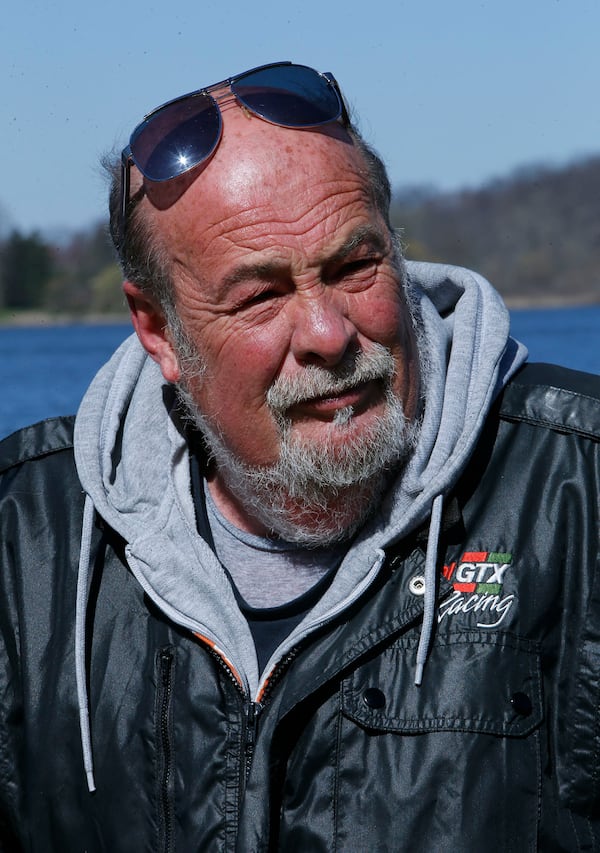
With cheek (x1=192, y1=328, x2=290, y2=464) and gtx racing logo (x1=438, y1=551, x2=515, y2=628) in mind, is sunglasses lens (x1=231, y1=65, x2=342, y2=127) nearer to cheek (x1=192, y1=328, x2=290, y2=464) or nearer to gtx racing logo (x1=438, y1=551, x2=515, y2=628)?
cheek (x1=192, y1=328, x2=290, y2=464)

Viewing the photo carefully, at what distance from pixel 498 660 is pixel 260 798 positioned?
1.95 feet

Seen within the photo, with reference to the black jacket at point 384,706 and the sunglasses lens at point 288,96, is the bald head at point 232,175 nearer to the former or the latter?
the sunglasses lens at point 288,96

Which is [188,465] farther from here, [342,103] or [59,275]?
[59,275]

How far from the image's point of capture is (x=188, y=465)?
2.98m

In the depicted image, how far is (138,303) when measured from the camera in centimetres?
301

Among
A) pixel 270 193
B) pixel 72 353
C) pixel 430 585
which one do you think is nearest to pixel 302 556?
pixel 430 585

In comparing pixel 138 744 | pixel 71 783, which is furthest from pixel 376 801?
pixel 71 783

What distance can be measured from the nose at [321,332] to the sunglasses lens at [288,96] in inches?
17.5

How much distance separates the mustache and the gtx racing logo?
1.54ft

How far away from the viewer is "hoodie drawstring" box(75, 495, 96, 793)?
8.87 ft

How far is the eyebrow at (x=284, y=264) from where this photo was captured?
260cm

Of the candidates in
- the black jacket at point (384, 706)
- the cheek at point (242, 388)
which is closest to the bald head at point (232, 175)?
the cheek at point (242, 388)

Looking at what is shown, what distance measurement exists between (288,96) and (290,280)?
474 millimetres

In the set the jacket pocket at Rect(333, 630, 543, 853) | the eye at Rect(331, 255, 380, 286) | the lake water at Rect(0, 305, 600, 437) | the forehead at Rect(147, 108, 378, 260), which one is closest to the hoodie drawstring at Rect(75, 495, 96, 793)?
the lake water at Rect(0, 305, 600, 437)
